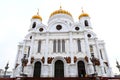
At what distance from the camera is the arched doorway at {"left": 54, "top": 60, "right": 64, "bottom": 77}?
20.0 metres

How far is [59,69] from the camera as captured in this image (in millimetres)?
20391

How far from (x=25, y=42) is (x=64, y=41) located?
804 cm

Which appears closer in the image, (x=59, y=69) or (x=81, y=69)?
(x=81, y=69)

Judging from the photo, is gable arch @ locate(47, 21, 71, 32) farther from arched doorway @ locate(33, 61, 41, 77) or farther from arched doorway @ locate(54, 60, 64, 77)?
→ arched doorway @ locate(33, 61, 41, 77)

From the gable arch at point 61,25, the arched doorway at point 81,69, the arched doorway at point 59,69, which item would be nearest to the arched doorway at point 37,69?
the arched doorway at point 59,69

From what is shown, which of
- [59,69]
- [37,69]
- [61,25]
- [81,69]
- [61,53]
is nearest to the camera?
[81,69]

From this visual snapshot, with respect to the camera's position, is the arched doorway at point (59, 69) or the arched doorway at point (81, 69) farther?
the arched doorway at point (59, 69)

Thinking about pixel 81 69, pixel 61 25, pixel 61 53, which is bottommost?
pixel 81 69

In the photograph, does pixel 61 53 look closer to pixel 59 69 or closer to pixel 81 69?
pixel 59 69

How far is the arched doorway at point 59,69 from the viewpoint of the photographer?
20.0m

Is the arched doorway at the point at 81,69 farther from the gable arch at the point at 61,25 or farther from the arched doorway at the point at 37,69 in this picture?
the gable arch at the point at 61,25

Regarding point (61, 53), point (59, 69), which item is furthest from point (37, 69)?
point (61, 53)

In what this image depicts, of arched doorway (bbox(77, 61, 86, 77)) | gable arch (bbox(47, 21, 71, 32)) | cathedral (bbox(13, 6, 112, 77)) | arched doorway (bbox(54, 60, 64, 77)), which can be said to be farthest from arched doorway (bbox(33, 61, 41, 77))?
gable arch (bbox(47, 21, 71, 32))

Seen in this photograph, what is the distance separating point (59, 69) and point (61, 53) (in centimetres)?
285
